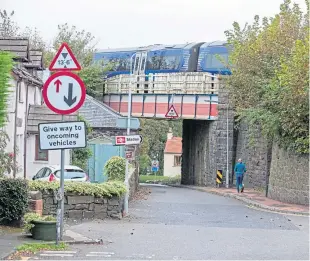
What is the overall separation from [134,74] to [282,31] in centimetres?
1786

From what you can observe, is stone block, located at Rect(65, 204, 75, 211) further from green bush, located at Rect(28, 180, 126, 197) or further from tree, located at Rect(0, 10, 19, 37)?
tree, located at Rect(0, 10, 19, 37)

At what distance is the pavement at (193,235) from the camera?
12164 millimetres

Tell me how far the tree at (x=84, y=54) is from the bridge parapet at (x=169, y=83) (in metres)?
0.89

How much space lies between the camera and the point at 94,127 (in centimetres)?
3822

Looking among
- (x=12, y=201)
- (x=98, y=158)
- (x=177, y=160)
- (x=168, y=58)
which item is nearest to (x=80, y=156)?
(x=98, y=158)

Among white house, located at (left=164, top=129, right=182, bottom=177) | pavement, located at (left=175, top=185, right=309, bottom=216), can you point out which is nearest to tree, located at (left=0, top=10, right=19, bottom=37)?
pavement, located at (left=175, top=185, right=309, bottom=216)

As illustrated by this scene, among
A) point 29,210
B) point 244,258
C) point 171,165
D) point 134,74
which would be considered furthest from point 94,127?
point 171,165

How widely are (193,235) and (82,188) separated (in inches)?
163

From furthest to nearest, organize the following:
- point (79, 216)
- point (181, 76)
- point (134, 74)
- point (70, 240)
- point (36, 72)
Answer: point (134, 74) < point (181, 76) < point (36, 72) < point (79, 216) < point (70, 240)

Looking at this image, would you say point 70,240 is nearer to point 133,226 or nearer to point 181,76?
point 133,226

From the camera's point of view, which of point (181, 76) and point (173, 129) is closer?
point (181, 76)

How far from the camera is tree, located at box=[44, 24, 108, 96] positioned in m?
46.9

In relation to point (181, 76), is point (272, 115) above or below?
below

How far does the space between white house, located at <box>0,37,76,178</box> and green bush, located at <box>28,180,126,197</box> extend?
7296 millimetres
